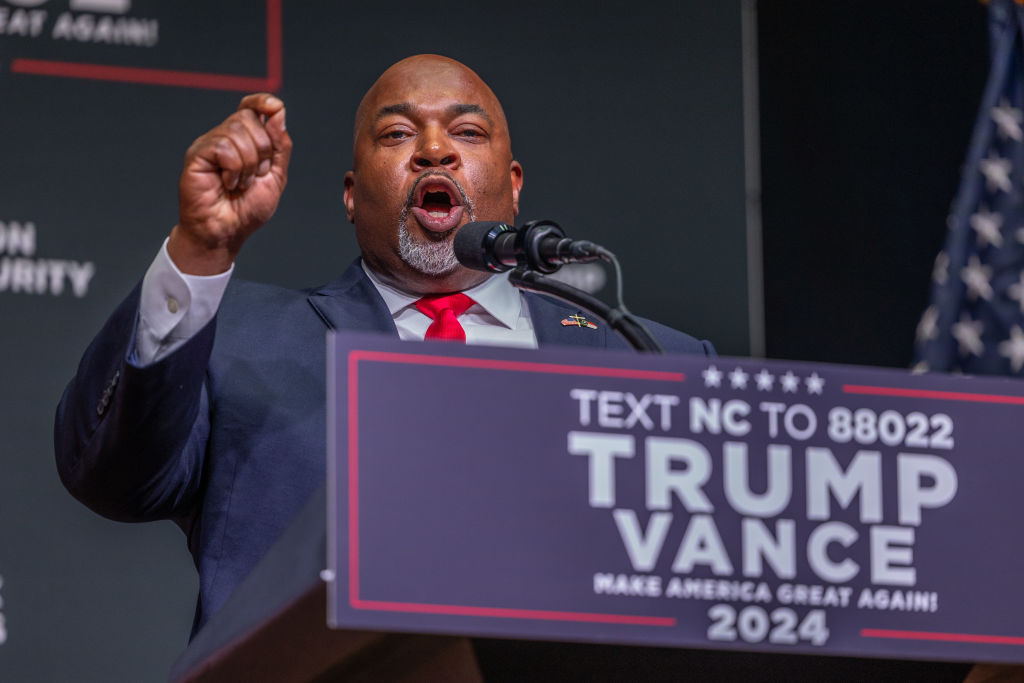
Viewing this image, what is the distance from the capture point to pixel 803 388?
124cm

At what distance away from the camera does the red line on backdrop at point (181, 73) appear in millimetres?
3189

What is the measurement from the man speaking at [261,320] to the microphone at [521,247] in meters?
0.24

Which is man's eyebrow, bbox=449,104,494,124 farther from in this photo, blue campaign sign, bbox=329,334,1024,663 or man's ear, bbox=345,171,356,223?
blue campaign sign, bbox=329,334,1024,663

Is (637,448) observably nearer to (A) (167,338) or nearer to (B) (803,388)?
(B) (803,388)

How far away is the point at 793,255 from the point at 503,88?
85 centimetres

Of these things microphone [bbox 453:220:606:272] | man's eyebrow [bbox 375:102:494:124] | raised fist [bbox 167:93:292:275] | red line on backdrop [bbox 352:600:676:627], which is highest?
man's eyebrow [bbox 375:102:494:124]

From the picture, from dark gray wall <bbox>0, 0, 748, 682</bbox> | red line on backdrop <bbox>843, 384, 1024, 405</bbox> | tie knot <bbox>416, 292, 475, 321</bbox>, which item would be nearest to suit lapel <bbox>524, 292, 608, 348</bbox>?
tie knot <bbox>416, 292, 475, 321</bbox>

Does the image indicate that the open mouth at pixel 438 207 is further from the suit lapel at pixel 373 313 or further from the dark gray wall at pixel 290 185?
the dark gray wall at pixel 290 185

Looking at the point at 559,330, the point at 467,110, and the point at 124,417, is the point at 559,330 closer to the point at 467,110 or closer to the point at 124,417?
the point at 467,110

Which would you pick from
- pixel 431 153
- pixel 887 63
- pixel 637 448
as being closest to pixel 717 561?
pixel 637 448

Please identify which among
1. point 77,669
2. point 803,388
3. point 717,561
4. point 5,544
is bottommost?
point 77,669

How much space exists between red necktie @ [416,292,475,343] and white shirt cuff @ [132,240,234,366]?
77 cm

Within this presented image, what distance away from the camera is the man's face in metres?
2.63

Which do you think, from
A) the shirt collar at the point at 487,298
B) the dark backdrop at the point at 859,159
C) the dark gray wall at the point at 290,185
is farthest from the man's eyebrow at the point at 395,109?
the dark backdrop at the point at 859,159
